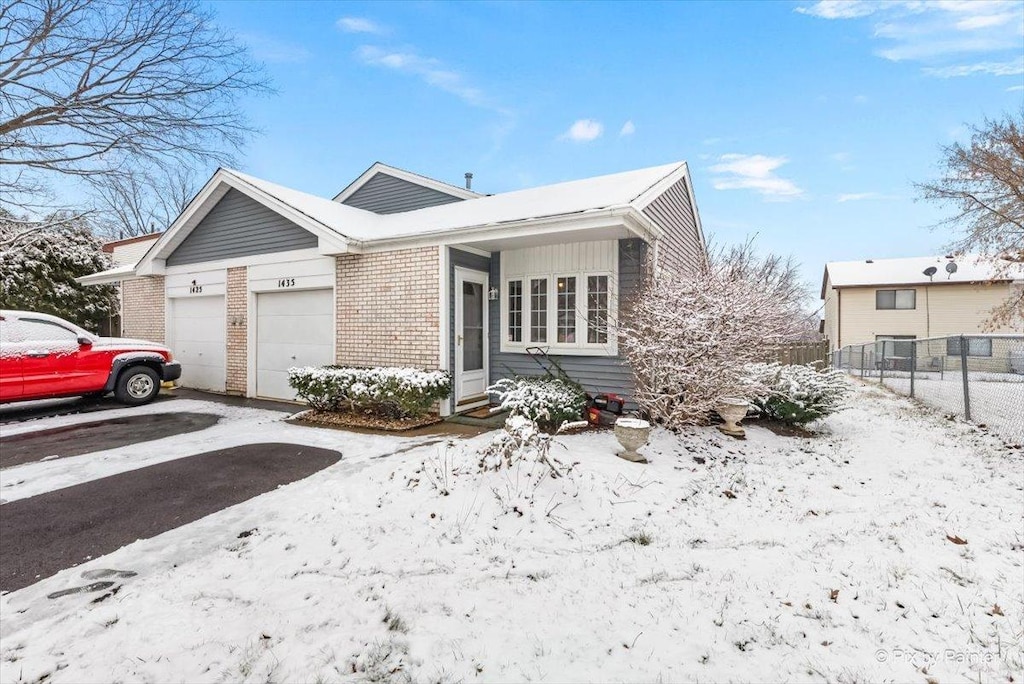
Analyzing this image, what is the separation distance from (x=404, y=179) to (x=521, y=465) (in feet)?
34.3

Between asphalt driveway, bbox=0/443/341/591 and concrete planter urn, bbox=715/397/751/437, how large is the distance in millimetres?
5105

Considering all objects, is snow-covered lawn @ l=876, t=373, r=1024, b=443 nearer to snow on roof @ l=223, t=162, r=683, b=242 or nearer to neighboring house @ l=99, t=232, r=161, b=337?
snow on roof @ l=223, t=162, r=683, b=242

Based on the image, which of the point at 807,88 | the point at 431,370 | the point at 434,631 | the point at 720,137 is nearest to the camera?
the point at 434,631

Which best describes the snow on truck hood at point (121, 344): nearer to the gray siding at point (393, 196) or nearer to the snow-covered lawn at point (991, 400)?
the gray siding at point (393, 196)

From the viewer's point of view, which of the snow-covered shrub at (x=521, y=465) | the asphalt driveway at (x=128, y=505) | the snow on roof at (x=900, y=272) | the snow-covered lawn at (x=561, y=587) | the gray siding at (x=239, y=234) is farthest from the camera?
the snow on roof at (x=900, y=272)

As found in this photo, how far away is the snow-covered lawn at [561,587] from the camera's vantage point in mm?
2195

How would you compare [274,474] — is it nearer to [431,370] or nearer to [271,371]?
[431,370]

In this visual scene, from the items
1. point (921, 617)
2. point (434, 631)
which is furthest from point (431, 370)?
point (921, 617)

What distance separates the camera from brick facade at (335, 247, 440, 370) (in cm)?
761

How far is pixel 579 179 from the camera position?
1009 cm

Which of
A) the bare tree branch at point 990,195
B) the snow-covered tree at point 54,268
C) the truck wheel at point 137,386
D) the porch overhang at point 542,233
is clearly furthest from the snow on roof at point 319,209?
the bare tree branch at point 990,195

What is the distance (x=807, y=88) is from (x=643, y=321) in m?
9.17

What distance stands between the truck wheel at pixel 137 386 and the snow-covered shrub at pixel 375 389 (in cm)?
350

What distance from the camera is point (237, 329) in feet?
32.3
